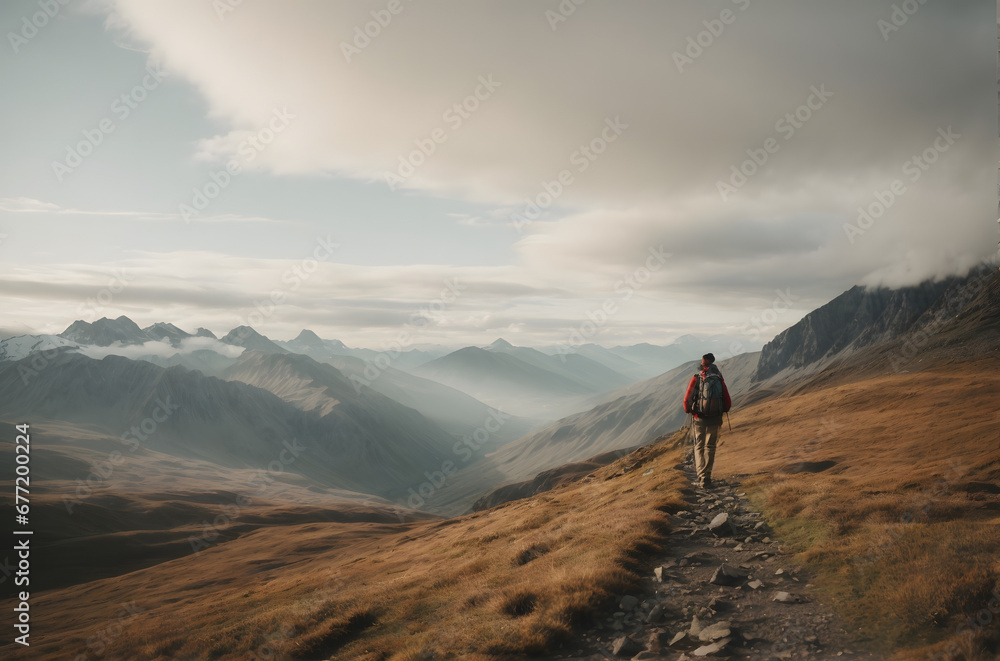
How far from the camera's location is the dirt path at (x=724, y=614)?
10133 mm

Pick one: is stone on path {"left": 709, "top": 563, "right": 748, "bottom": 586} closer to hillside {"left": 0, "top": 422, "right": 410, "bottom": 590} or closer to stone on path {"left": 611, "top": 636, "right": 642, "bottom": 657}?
stone on path {"left": 611, "top": 636, "right": 642, "bottom": 657}

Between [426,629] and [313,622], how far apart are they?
17.3ft

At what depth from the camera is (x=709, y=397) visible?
2119cm

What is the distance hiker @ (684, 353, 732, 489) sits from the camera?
69.3ft

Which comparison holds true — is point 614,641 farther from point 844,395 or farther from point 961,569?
point 844,395

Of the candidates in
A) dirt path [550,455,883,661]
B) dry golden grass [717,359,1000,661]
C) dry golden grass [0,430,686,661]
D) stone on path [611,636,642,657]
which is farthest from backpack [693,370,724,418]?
stone on path [611,636,642,657]

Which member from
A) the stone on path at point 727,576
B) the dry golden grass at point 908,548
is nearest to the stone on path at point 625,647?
the stone on path at point 727,576

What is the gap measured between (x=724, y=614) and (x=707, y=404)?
10.8 metres

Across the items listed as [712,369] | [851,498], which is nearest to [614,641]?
[851,498]

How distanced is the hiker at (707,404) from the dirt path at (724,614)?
5.96 metres

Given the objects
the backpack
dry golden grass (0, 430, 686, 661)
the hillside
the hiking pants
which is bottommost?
the hillside

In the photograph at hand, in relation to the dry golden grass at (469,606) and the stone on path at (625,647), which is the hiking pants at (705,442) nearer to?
the dry golden grass at (469,606)

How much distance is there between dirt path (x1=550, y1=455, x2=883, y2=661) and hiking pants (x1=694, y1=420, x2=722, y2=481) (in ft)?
20.3

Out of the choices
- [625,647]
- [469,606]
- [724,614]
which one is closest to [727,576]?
[724,614]
